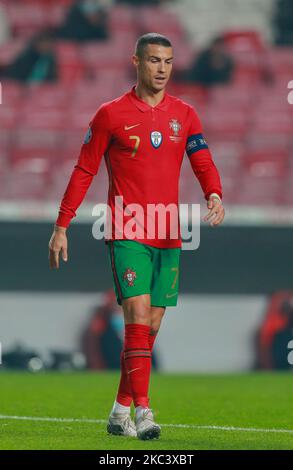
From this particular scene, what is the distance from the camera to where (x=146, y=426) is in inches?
230

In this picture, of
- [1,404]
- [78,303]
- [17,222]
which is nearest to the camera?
[1,404]

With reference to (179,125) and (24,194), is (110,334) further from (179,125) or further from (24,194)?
(179,125)

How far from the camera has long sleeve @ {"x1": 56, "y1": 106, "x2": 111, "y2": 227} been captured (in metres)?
6.10

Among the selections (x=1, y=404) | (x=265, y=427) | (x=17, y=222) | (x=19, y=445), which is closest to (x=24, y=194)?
(x=17, y=222)

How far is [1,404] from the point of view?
876 centimetres

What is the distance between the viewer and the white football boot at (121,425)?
616 centimetres

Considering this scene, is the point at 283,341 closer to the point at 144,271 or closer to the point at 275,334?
the point at 275,334

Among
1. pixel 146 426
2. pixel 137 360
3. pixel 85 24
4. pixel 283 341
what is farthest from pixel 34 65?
pixel 146 426

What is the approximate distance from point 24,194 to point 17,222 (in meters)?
0.93

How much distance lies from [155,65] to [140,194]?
2.04 ft

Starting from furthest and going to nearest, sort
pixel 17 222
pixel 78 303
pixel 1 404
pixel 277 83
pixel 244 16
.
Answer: pixel 244 16 → pixel 277 83 → pixel 78 303 → pixel 17 222 → pixel 1 404

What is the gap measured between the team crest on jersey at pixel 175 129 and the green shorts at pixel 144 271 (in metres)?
0.54

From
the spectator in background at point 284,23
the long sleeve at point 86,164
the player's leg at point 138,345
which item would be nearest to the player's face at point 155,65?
the long sleeve at point 86,164

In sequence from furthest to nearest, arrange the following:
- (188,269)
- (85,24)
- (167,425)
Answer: (85,24), (188,269), (167,425)
